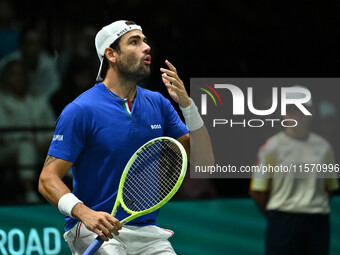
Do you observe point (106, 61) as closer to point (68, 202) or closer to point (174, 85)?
point (174, 85)

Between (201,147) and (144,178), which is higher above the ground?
(201,147)

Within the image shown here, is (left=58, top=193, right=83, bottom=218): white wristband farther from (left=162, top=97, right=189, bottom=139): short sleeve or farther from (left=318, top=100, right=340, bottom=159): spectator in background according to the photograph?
(left=318, top=100, right=340, bottom=159): spectator in background

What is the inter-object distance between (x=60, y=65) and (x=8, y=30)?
0.54 meters

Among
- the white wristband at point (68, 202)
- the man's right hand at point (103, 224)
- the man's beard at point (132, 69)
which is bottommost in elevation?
the man's right hand at point (103, 224)

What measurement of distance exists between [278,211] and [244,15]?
77.4 inches

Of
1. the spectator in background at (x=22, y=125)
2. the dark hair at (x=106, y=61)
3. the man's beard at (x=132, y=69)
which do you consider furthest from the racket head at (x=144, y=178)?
the spectator in background at (x=22, y=125)

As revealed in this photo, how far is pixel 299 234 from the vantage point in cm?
645

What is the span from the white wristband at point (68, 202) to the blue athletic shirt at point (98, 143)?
0.22 meters

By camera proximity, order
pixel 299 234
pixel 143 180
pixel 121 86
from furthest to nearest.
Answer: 1. pixel 299 234
2. pixel 121 86
3. pixel 143 180

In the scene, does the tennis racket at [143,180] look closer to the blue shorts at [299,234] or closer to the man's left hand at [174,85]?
the man's left hand at [174,85]

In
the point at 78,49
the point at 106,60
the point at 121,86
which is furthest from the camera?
the point at 78,49

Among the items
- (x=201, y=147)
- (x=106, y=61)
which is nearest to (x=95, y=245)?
(x=201, y=147)

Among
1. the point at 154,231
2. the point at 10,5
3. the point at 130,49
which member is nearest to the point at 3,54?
the point at 10,5

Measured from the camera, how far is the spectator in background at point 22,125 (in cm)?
656
